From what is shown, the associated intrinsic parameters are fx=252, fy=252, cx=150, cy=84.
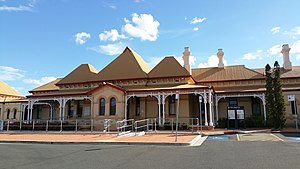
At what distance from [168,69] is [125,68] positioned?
17.4 feet

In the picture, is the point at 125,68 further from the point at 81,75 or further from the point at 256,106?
the point at 256,106

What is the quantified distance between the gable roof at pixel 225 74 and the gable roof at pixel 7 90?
3311 centimetres

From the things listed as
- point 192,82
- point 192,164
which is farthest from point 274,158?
point 192,82

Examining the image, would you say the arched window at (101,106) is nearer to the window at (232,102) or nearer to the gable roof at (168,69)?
the gable roof at (168,69)

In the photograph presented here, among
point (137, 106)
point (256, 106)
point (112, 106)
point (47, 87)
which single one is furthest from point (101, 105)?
point (256, 106)

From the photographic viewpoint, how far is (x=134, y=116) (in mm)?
27125

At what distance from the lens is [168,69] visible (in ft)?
94.6

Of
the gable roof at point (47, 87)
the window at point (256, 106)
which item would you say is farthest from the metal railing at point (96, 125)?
the gable roof at point (47, 87)

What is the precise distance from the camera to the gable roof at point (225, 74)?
30.2 meters

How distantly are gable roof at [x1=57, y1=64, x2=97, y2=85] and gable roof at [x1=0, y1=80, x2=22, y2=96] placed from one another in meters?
17.7

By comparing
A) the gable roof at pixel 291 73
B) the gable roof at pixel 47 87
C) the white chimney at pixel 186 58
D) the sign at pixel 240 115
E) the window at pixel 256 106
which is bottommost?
the sign at pixel 240 115

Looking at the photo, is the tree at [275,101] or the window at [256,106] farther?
the window at [256,106]

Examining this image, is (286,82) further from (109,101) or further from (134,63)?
(109,101)

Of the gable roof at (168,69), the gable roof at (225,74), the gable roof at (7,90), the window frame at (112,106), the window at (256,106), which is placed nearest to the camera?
the window frame at (112,106)
